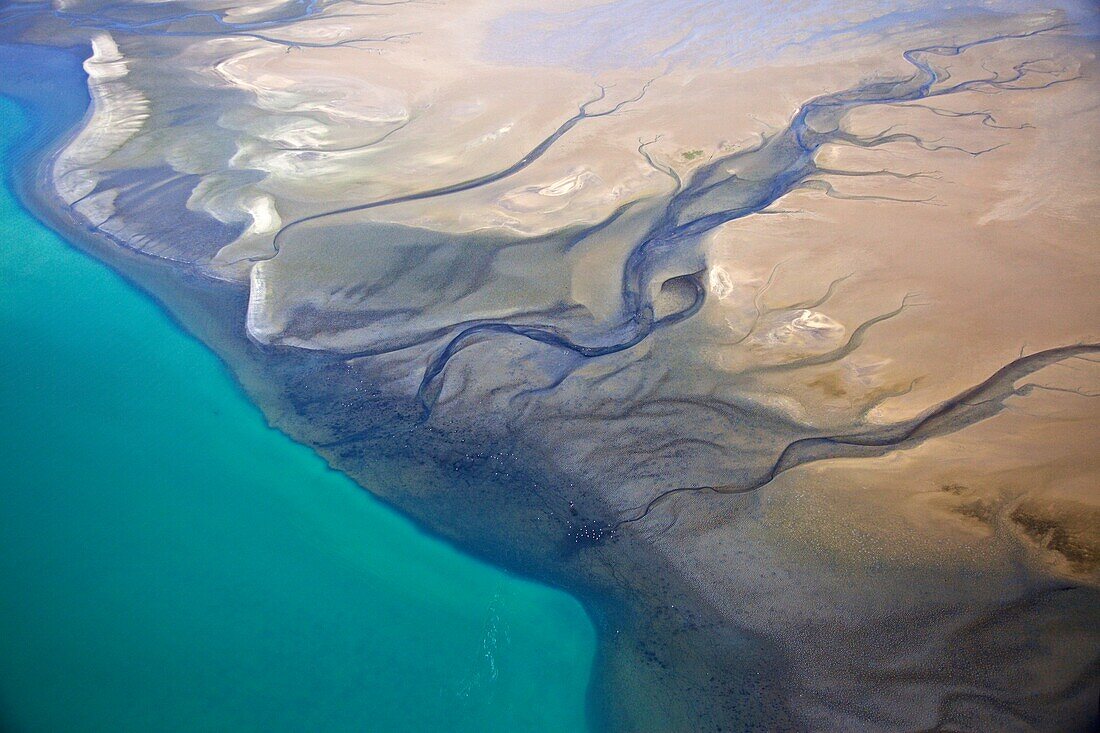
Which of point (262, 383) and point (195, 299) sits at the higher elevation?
point (195, 299)

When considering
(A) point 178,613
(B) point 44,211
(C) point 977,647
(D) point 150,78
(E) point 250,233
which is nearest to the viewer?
(C) point 977,647

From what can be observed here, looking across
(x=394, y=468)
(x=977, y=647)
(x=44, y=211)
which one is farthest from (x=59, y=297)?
(x=977, y=647)

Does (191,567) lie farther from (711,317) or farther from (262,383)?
(711,317)

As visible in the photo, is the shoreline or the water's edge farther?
the water's edge

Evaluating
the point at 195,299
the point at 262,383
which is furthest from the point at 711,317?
the point at 195,299

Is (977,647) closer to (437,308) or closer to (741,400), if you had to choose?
(741,400)

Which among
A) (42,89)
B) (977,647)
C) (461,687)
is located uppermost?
(42,89)

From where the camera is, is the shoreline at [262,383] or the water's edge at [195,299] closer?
the shoreline at [262,383]

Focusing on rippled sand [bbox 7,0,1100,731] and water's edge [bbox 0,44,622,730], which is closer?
rippled sand [bbox 7,0,1100,731]
